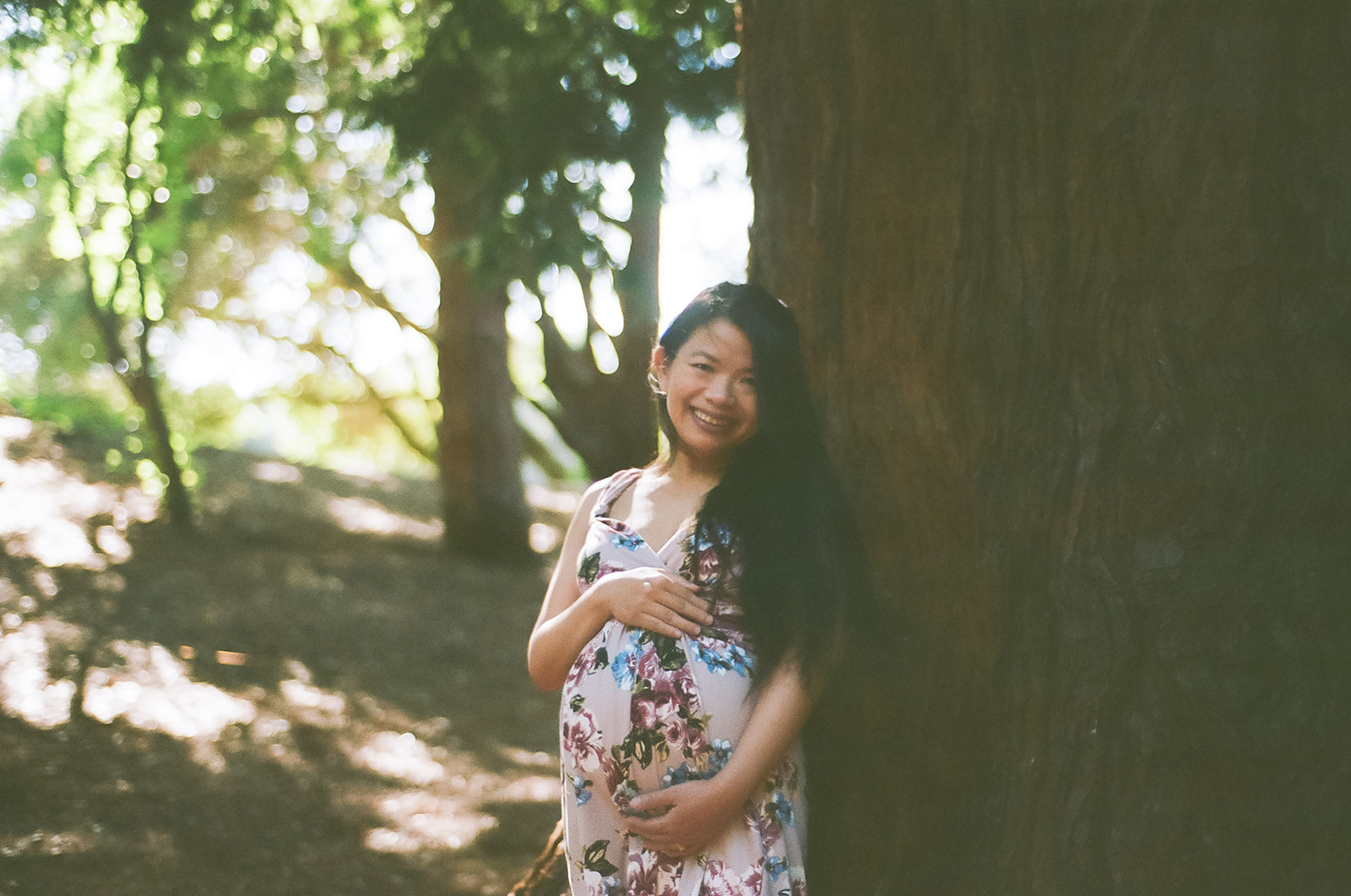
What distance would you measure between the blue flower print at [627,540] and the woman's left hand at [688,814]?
0.54m

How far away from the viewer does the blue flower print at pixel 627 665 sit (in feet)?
7.90

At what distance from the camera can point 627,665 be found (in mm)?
2424

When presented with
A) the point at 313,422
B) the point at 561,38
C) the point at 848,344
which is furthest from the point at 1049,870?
the point at 313,422

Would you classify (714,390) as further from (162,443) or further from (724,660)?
(162,443)

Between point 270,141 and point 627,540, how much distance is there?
41.4 feet

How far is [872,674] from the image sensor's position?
8.61 feet

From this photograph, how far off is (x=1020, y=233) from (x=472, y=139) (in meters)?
5.36

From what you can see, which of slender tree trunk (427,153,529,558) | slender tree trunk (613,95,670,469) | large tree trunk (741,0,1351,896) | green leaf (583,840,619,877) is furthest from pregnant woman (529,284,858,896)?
slender tree trunk (427,153,529,558)

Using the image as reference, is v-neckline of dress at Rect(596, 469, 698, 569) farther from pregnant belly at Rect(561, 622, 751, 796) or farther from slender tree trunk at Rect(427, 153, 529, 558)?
slender tree trunk at Rect(427, 153, 529, 558)

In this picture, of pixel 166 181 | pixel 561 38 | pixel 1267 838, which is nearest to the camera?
pixel 1267 838

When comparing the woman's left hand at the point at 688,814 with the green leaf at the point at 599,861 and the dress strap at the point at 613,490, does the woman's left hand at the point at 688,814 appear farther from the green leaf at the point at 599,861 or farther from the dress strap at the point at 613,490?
the dress strap at the point at 613,490

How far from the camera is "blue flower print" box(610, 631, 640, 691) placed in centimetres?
241

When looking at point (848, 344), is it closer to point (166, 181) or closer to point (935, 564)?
point (935, 564)

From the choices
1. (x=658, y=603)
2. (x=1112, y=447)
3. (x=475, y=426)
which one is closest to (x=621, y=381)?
(x=475, y=426)
